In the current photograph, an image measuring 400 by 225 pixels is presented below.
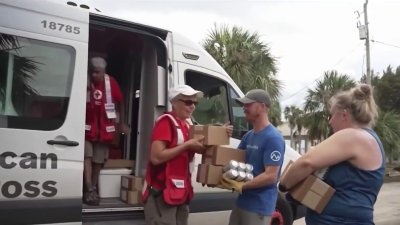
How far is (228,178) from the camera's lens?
352 centimetres

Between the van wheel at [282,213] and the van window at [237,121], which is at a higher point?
the van window at [237,121]

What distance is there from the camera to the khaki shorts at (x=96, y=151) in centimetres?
507

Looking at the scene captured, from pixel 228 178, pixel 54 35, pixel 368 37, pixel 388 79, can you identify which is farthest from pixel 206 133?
pixel 388 79

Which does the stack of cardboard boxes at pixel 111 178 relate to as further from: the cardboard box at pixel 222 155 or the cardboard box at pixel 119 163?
the cardboard box at pixel 222 155

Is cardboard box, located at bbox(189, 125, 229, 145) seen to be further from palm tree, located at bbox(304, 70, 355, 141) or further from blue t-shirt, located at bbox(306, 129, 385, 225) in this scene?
palm tree, located at bbox(304, 70, 355, 141)

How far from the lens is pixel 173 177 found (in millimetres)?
3572

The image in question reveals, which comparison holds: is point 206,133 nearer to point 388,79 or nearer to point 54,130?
point 54,130

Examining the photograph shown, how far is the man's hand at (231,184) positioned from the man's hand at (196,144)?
278 millimetres

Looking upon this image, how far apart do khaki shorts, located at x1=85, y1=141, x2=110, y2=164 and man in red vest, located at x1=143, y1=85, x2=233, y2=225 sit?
1.61 meters

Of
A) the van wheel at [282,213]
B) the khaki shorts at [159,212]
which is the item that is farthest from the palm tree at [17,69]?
the van wheel at [282,213]

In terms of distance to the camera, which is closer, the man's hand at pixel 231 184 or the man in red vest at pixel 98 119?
the man's hand at pixel 231 184

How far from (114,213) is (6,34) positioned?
2.02 meters

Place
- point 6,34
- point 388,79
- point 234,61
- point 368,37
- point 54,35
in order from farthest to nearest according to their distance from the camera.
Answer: point 388,79 → point 368,37 → point 234,61 → point 54,35 → point 6,34

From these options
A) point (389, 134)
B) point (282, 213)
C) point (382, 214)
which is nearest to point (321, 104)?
point (389, 134)
